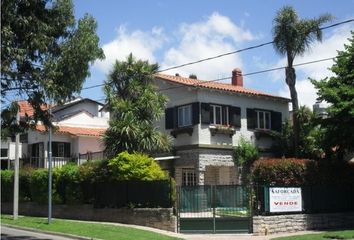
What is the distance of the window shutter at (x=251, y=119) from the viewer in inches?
1384

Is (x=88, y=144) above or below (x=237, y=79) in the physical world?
below

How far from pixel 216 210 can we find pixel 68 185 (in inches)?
363

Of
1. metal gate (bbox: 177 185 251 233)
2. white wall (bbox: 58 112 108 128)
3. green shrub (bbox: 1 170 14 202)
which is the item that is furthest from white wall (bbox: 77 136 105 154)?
metal gate (bbox: 177 185 251 233)

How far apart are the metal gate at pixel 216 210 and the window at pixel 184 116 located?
9279 millimetres

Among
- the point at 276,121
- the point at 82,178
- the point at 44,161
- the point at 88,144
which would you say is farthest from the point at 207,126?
Result: the point at 88,144

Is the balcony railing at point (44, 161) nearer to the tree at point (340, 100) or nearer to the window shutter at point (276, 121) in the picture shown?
the window shutter at point (276, 121)

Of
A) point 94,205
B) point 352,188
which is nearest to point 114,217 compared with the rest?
point 94,205

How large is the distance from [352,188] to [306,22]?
9.85 m

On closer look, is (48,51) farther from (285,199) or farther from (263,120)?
(263,120)

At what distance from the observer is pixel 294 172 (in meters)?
25.9

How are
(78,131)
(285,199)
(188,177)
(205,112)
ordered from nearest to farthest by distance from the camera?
(285,199) < (205,112) < (188,177) < (78,131)

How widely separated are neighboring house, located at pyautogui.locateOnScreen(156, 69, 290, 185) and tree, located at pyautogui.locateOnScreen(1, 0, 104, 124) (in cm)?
1570

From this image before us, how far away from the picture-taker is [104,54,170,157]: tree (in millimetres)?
28266

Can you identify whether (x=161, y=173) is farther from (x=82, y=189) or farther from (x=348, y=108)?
(x=348, y=108)
